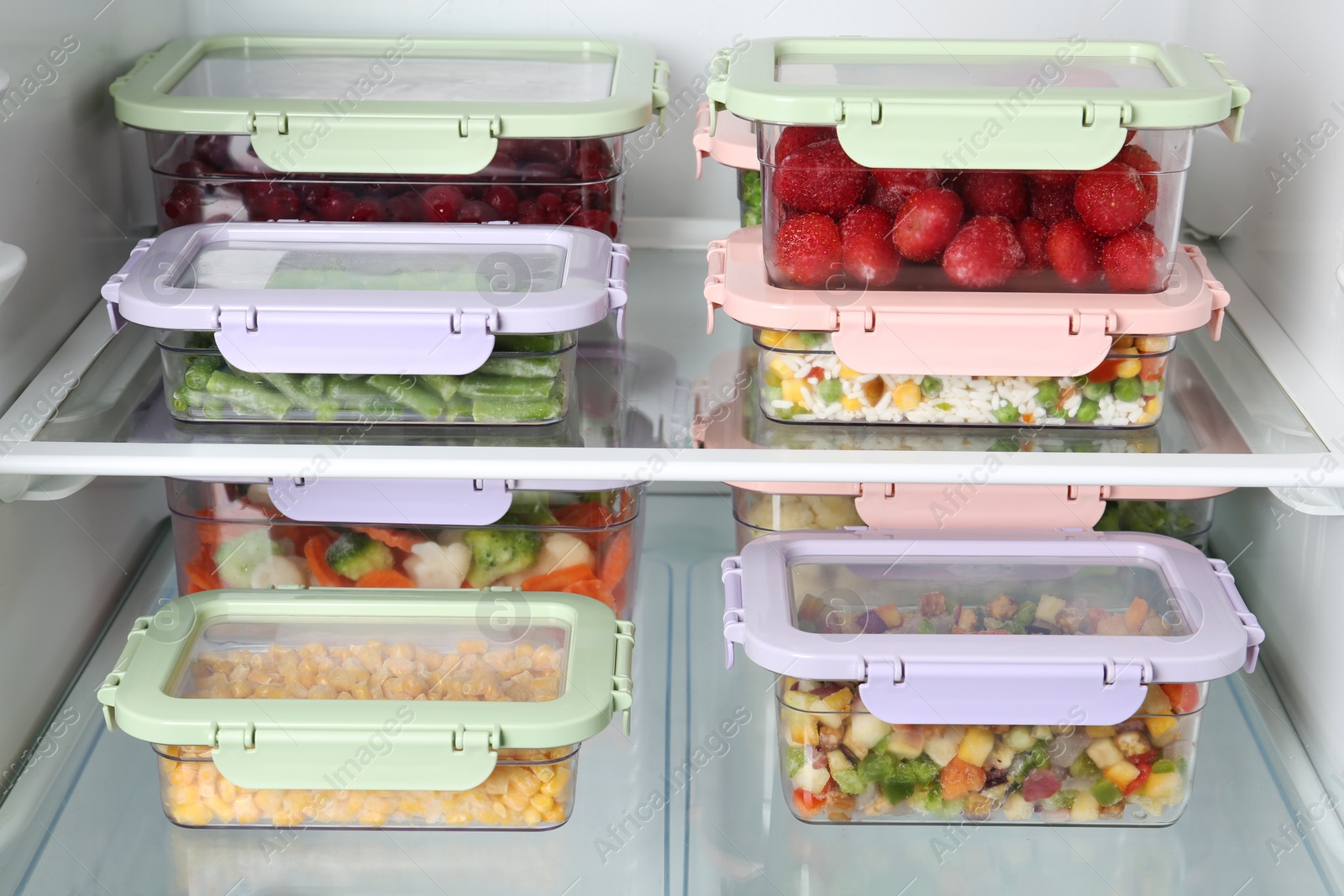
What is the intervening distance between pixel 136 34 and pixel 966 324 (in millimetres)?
840

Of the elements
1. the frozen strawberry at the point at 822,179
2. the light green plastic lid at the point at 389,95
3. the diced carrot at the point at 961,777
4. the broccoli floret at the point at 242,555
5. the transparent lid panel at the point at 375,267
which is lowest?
the diced carrot at the point at 961,777

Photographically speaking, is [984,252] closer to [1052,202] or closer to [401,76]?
[1052,202]

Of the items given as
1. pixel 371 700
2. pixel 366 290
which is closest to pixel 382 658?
pixel 371 700

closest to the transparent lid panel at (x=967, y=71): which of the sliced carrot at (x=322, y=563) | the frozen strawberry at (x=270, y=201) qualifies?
the frozen strawberry at (x=270, y=201)

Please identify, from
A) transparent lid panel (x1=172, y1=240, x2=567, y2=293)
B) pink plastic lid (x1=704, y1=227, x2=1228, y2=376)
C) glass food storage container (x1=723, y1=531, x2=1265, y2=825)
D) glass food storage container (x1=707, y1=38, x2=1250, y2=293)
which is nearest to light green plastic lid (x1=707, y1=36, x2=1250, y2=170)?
glass food storage container (x1=707, y1=38, x2=1250, y2=293)

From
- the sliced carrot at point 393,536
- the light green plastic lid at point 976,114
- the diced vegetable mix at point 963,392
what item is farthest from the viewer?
the sliced carrot at point 393,536

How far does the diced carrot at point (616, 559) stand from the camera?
1.12 meters

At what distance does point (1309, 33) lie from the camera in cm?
109

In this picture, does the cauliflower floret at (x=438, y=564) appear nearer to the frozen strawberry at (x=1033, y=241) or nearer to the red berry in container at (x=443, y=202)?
the red berry in container at (x=443, y=202)

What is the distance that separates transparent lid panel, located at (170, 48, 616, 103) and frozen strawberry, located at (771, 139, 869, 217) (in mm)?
252

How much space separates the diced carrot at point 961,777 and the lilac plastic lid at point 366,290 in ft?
1.41

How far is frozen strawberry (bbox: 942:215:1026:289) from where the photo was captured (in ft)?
3.14

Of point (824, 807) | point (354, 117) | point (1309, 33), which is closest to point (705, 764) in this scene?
point (824, 807)

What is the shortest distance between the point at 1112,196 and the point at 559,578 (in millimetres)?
548
